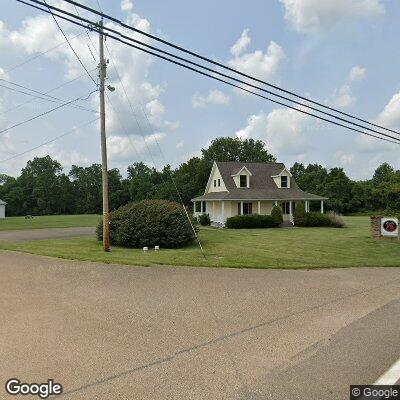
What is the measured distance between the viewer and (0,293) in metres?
8.16

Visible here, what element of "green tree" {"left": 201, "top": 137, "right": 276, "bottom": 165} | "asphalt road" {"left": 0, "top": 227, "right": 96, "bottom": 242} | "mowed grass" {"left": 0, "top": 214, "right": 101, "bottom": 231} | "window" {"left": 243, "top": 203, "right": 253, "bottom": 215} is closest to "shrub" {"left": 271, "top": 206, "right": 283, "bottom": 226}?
"window" {"left": 243, "top": 203, "right": 253, "bottom": 215}

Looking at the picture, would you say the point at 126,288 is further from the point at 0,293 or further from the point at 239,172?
the point at 239,172

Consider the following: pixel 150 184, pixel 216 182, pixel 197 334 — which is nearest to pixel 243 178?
pixel 216 182

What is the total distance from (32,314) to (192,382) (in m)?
3.68

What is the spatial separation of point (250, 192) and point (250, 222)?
14.5ft

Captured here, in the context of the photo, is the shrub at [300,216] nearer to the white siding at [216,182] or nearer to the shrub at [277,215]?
the shrub at [277,215]

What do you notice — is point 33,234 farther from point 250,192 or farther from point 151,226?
point 250,192

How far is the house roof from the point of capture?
34.3 m

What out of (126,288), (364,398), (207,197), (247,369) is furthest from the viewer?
(207,197)

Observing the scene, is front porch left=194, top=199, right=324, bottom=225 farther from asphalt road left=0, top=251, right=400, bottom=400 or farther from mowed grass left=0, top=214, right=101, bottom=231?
asphalt road left=0, top=251, right=400, bottom=400

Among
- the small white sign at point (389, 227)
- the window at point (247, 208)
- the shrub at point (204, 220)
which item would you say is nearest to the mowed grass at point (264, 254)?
the small white sign at point (389, 227)

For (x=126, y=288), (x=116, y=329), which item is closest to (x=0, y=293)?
(x=126, y=288)

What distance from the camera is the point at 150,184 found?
7650 cm

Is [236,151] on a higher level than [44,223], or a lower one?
higher
